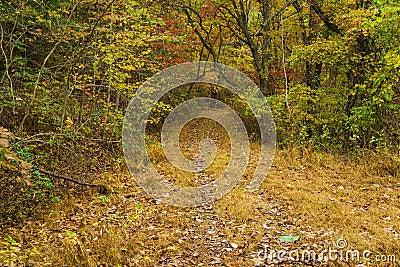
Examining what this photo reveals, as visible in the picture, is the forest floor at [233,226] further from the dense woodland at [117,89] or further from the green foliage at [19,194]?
the green foliage at [19,194]

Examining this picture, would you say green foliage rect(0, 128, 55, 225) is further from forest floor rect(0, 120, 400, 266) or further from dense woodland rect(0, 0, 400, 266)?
forest floor rect(0, 120, 400, 266)

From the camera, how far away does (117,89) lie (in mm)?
10312

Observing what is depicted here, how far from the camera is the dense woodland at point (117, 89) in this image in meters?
7.77

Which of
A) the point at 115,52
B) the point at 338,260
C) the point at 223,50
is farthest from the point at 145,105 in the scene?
the point at 223,50

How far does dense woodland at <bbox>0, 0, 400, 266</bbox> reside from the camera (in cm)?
777

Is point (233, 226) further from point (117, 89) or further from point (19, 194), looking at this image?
point (117, 89)

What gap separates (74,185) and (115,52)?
153 inches

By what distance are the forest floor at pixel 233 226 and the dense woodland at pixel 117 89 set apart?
0.11 m

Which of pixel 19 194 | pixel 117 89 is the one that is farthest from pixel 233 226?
pixel 117 89

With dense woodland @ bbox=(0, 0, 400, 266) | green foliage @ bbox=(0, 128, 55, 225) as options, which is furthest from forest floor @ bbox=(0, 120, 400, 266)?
green foliage @ bbox=(0, 128, 55, 225)

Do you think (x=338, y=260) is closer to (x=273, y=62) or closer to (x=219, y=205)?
(x=219, y=205)

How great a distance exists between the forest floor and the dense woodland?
0.11 metres

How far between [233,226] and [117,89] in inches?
231

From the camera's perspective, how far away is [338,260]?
16.3ft
